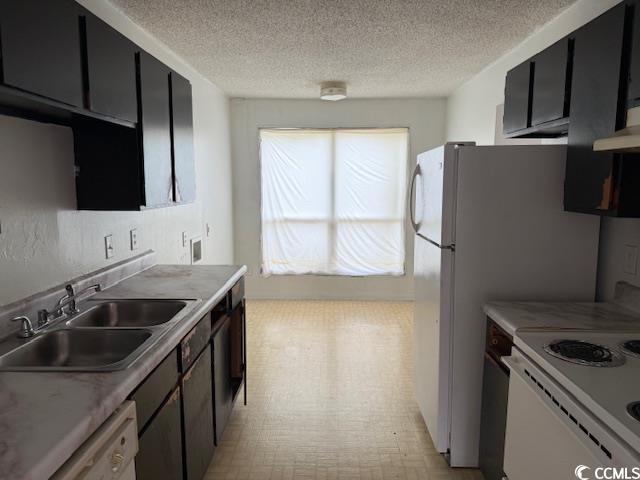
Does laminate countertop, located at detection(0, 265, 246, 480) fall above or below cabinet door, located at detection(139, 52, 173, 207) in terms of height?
below

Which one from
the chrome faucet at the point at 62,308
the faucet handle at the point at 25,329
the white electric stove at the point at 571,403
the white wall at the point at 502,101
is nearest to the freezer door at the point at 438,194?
the white electric stove at the point at 571,403

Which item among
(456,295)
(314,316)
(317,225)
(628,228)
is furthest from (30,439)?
(317,225)

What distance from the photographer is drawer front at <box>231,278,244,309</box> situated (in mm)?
2752

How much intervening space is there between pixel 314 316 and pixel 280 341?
83 cm

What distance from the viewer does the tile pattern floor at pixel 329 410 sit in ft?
7.93

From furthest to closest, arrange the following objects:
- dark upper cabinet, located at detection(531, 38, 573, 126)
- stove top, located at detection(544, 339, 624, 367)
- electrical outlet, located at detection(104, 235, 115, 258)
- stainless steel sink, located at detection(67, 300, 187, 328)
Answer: electrical outlet, located at detection(104, 235, 115, 258) → stainless steel sink, located at detection(67, 300, 187, 328) → dark upper cabinet, located at detection(531, 38, 573, 126) → stove top, located at detection(544, 339, 624, 367)

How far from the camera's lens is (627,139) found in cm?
141

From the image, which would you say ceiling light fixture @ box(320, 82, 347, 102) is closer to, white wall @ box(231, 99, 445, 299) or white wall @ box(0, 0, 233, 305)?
white wall @ box(231, 99, 445, 299)

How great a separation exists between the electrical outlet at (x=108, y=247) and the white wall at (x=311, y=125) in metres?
3.04

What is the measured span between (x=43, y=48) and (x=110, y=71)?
0.47 m

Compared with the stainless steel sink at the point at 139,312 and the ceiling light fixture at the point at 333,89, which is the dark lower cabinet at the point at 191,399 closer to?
the stainless steel sink at the point at 139,312

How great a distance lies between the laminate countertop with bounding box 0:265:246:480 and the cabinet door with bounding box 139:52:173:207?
770 millimetres

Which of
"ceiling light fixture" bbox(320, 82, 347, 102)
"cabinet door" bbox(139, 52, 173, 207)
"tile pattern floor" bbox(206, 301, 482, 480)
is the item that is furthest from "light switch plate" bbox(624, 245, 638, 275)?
"ceiling light fixture" bbox(320, 82, 347, 102)

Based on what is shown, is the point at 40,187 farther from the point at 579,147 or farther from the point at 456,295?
the point at 579,147
